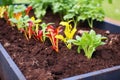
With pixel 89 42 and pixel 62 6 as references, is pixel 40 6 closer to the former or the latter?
pixel 62 6

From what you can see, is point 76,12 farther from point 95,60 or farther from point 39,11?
point 95,60

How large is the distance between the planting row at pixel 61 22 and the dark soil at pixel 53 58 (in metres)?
0.05

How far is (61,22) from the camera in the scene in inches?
72.6

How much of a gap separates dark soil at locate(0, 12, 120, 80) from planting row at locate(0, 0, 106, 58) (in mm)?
51

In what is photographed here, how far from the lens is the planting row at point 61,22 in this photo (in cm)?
168

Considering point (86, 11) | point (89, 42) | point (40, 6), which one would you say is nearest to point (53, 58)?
point (89, 42)

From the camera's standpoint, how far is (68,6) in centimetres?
229

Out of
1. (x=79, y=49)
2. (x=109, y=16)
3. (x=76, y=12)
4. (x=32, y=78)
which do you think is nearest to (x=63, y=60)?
(x=79, y=49)

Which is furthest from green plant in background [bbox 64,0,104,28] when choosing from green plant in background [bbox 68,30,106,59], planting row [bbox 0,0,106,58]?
green plant in background [bbox 68,30,106,59]

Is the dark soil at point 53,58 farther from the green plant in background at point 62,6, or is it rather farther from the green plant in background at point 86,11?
the green plant in background at point 62,6

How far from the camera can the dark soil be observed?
146 cm

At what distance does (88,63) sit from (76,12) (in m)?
0.73

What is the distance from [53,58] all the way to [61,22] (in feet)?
1.05

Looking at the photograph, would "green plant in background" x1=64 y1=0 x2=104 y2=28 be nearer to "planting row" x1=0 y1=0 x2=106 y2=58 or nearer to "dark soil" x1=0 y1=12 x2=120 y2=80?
"planting row" x1=0 y1=0 x2=106 y2=58
